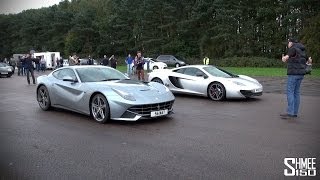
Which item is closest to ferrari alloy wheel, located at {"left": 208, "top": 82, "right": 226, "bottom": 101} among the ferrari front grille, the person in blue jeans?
the person in blue jeans

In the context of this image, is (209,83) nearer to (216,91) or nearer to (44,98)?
(216,91)

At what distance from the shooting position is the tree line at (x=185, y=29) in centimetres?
4631

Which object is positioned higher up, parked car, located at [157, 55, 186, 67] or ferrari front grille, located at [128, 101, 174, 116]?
ferrari front grille, located at [128, 101, 174, 116]

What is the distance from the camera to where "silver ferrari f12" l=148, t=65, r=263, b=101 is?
1209 cm

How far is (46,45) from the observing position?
74.3 m

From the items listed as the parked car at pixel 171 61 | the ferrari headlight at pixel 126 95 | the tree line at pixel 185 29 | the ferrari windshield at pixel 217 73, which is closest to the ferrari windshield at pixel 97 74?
the ferrari headlight at pixel 126 95

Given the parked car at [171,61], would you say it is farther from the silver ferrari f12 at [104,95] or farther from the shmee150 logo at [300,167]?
the shmee150 logo at [300,167]

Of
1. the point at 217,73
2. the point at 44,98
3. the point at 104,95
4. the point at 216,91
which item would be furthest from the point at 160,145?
the point at 217,73

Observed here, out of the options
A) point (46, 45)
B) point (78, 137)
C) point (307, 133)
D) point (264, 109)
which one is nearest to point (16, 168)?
point (78, 137)

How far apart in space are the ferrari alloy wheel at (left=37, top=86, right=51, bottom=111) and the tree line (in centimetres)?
2950

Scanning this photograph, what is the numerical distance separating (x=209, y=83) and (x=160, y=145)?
668 cm

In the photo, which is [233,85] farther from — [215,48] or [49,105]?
[215,48]

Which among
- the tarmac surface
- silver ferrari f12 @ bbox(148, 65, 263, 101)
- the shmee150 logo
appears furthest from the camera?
silver ferrari f12 @ bbox(148, 65, 263, 101)

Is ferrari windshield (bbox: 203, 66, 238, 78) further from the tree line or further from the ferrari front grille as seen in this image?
the tree line
